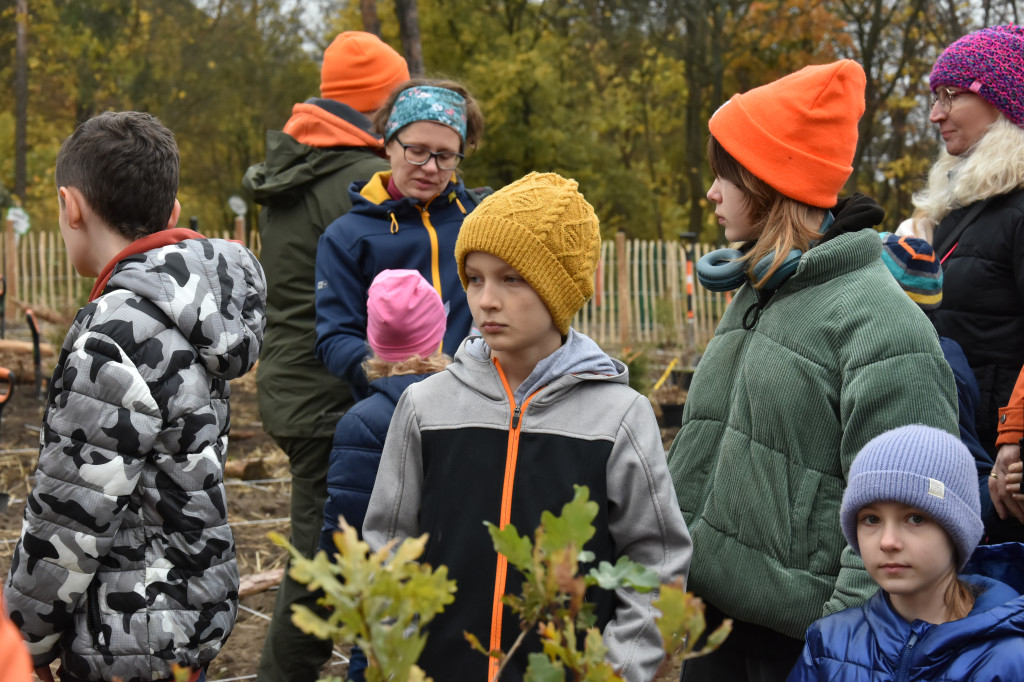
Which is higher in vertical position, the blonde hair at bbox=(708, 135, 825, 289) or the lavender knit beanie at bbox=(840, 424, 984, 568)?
the blonde hair at bbox=(708, 135, 825, 289)

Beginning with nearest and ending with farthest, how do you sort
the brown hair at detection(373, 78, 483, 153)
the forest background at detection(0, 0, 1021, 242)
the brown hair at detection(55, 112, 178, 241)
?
the brown hair at detection(55, 112, 178, 241), the brown hair at detection(373, 78, 483, 153), the forest background at detection(0, 0, 1021, 242)

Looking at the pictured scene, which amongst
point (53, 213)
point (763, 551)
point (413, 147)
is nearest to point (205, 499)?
point (763, 551)

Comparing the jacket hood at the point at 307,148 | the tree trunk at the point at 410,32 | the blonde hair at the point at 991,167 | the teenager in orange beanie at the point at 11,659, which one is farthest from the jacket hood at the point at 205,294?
the tree trunk at the point at 410,32

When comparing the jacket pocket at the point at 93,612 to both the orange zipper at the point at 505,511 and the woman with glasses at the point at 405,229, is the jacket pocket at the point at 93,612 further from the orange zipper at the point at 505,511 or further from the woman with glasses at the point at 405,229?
the woman with glasses at the point at 405,229

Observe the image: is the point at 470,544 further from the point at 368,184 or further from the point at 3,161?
the point at 3,161

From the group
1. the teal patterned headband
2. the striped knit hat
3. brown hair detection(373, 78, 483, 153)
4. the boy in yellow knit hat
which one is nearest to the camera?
the boy in yellow knit hat

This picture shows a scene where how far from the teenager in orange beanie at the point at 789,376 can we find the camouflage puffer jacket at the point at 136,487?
3.56 ft

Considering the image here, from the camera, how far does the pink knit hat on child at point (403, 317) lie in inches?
117

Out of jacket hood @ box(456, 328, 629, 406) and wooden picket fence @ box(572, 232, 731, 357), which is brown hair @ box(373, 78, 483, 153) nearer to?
jacket hood @ box(456, 328, 629, 406)

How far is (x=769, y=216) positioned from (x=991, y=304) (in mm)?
1124

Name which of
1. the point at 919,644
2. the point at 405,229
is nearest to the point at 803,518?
the point at 919,644

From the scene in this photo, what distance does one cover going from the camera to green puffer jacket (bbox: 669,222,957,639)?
2098 mm

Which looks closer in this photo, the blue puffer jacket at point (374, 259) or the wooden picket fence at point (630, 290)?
the blue puffer jacket at point (374, 259)

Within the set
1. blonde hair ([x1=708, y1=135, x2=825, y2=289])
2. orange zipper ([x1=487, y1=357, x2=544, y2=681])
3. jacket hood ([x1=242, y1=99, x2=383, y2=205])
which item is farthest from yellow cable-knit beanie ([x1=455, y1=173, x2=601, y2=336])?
jacket hood ([x1=242, y1=99, x2=383, y2=205])
